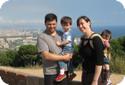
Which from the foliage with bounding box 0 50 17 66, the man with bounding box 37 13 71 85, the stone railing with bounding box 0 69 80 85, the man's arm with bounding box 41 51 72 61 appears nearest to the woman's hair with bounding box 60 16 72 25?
the man with bounding box 37 13 71 85

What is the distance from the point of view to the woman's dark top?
16.8 ft

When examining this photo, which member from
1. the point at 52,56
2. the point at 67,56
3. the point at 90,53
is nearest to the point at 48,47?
the point at 52,56

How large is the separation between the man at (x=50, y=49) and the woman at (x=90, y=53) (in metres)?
0.33

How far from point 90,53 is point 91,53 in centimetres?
1

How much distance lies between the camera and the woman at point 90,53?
5109 mm

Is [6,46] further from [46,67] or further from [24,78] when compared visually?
[46,67]

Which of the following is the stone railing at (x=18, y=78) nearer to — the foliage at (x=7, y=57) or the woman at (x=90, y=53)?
the woman at (x=90, y=53)

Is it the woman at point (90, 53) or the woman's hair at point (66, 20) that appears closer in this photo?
the woman at point (90, 53)

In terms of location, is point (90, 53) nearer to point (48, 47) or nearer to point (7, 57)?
point (48, 47)

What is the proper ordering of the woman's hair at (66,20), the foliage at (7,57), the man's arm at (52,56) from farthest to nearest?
the foliage at (7,57), the woman's hair at (66,20), the man's arm at (52,56)

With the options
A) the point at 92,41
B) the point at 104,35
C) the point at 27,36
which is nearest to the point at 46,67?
the point at 92,41

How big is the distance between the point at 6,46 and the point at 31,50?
80.7 inches

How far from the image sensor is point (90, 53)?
516 cm

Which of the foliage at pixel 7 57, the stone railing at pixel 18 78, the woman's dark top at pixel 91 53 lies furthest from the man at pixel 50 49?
the foliage at pixel 7 57
